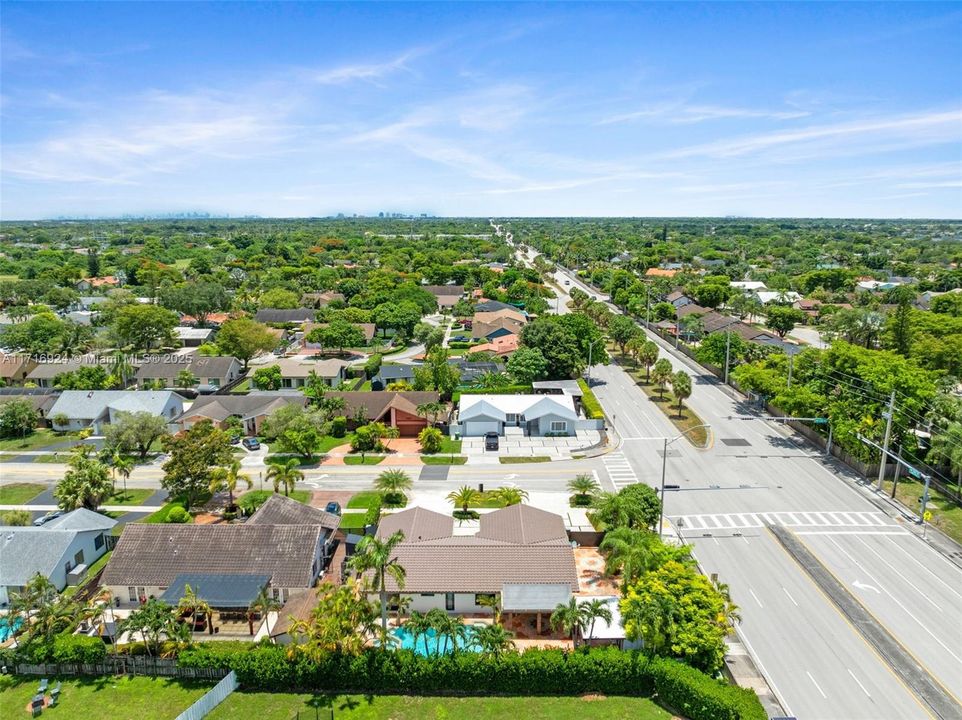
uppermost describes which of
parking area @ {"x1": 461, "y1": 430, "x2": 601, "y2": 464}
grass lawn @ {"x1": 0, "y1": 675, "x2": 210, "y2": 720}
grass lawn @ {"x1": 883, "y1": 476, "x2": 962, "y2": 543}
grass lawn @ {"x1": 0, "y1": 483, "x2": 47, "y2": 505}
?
grass lawn @ {"x1": 883, "y1": 476, "x2": 962, "y2": 543}

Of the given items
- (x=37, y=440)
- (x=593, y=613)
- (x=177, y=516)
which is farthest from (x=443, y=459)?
(x=37, y=440)

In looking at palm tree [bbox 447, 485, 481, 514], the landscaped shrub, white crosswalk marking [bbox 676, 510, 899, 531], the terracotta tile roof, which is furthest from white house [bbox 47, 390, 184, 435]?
white crosswalk marking [bbox 676, 510, 899, 531]

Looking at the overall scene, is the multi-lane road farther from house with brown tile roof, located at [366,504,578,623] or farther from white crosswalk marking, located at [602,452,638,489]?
house with brown tile roof, located at [366,504,578,623]

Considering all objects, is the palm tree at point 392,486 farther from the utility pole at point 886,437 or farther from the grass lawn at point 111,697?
the utility pole at point 886,437

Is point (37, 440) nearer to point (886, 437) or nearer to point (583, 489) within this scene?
point (583, 489)

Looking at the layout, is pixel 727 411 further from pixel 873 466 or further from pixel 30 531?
pixel 30 531

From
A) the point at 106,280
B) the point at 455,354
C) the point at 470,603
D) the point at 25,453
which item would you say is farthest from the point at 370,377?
the point at 106,280

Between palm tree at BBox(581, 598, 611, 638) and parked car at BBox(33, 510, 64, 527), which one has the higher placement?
palm tree at BBox(581, 598, 611, 638)
